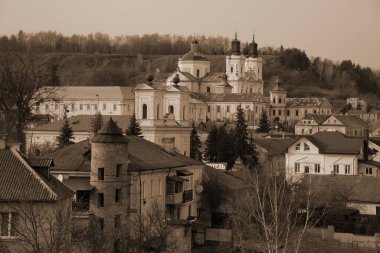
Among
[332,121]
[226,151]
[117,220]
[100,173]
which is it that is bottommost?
[117,220]

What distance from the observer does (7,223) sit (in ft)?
74.5

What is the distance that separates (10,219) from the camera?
2262 centimetres

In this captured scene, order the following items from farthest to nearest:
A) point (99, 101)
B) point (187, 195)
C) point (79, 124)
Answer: point (99, 101) < point (79, 124) < point (187, 195)

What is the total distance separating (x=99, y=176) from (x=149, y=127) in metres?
27.3

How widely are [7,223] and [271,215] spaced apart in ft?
30.0

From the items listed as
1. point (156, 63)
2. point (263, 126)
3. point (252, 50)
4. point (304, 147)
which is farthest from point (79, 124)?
point (156, 63)

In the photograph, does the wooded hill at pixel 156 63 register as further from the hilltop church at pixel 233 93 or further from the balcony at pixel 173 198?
the balcony at pixel 173 198

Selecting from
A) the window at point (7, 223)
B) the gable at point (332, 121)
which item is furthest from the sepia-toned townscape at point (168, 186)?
the gable at point (332, 121)

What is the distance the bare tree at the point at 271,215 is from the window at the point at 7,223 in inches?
209

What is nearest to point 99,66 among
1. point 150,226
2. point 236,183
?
point 236,183

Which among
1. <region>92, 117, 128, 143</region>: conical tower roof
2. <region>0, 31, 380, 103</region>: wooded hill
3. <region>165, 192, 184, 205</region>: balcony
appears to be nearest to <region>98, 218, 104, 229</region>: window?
<region>92, 117, 128, 143</region>: conical tower roof

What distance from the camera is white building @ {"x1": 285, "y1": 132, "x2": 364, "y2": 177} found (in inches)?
1906

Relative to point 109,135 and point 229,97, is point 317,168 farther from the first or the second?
point 229,97

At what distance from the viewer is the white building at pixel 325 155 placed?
48.4 m
